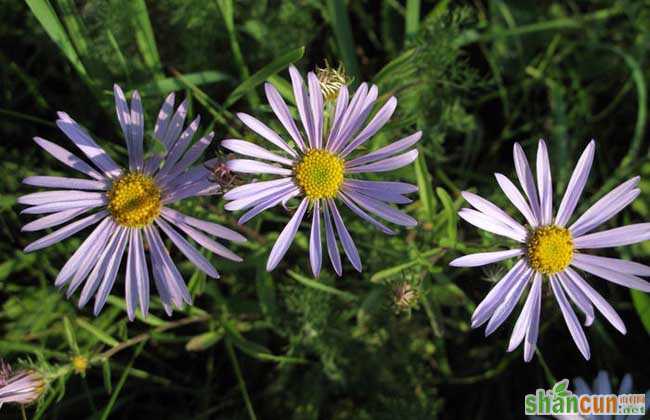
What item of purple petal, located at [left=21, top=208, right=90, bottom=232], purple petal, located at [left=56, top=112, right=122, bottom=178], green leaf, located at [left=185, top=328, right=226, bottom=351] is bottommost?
green leaf, located at [left=185, top=328, right=226, bottom=351]

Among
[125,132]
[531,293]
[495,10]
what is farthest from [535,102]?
[125,132]

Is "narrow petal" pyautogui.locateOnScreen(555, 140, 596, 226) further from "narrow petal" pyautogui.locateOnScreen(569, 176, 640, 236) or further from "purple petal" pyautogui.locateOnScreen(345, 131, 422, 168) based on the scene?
"purple petal" pyautogui.locateOnScreen(345, 131, 422, 168)

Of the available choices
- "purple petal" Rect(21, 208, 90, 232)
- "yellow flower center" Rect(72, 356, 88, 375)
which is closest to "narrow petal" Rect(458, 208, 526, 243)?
"purple petal" Rect(21, 208, 90, 232)

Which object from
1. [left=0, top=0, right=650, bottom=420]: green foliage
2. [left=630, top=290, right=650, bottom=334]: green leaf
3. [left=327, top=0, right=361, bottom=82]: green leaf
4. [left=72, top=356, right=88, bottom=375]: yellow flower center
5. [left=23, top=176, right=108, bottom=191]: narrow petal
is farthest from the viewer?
[left=327, top=0, right=361, bottom=82]: green leaf

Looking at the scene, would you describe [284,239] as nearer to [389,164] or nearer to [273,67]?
[389,164]

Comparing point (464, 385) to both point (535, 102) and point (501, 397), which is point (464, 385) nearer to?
point (501, 397)
